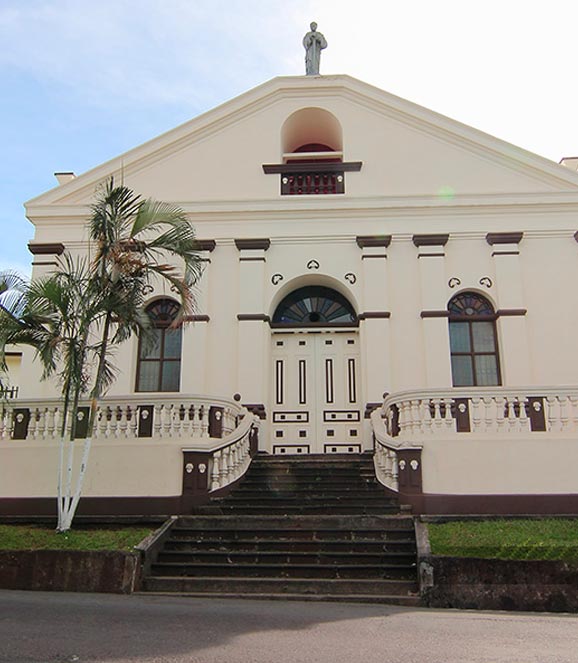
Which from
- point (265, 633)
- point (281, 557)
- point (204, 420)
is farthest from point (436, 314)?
point (265, 633)

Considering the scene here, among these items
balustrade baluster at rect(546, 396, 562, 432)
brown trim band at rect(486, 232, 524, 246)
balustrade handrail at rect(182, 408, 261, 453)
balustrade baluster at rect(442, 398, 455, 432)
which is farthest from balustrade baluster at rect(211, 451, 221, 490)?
brown trim band at rect(486, 232, 524, 246)

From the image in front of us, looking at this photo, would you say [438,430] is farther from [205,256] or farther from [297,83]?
[297,83]

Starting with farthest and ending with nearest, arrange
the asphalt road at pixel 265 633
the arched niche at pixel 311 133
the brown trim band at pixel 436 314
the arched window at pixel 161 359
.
→ the arched niche at pixel 311 133, the arched window at pixel 161 359, the brown trim band at pixel 436 314, the asphalt road at pixel 265 633

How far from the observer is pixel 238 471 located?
12086 millimetres

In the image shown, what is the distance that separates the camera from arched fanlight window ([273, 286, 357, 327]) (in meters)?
15.3

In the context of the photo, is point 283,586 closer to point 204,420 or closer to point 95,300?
point 204,420

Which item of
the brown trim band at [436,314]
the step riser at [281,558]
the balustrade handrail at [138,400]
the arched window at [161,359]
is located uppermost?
the brown trim band at [436,314]

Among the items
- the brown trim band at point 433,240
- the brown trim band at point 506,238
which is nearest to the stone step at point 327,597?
the brown trim band at point 433,240

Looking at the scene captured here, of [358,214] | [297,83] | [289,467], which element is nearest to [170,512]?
[289,467]

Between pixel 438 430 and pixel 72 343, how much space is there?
18.1 feet

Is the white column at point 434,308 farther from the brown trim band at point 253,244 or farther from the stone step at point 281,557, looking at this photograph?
the stone step at point 281,557

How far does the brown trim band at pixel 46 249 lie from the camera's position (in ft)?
50.5

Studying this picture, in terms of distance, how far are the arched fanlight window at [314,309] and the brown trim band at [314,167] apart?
2566 millimetres

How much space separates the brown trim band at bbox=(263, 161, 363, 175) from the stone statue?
9.79ft
